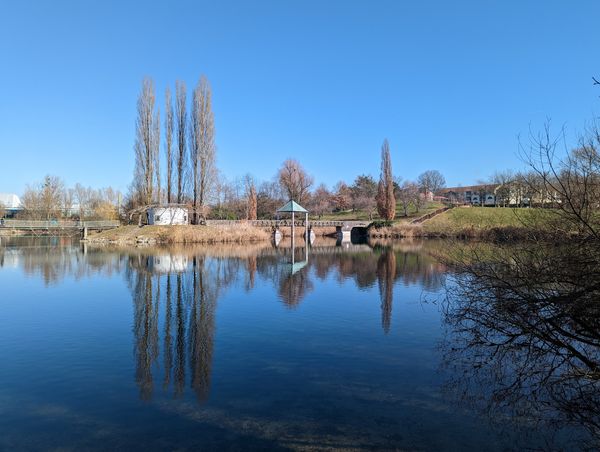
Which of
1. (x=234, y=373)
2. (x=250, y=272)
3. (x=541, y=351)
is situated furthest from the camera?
(x=250, y=272)

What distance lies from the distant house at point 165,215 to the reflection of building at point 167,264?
13.8 m

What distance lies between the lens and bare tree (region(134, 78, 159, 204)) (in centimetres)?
3775

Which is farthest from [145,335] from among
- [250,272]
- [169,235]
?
[169,235]

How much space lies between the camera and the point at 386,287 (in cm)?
1455

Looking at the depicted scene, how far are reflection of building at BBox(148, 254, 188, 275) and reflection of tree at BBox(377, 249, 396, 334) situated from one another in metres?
9.30

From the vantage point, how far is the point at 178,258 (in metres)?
23.9

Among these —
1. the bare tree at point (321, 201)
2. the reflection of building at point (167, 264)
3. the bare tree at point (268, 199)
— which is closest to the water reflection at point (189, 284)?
the reflection of building at point (167, 264)

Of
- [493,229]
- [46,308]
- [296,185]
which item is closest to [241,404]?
[493,229]

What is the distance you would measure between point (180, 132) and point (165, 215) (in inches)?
324

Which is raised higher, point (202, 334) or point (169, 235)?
point (169, 235)

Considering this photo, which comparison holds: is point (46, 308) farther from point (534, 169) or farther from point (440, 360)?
point (534, 169)

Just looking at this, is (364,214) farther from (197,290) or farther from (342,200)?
(197,290)

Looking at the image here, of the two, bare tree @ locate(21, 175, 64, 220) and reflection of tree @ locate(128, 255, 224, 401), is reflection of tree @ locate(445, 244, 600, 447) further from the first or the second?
bare tree @ locate(21, 175, 64, 220)

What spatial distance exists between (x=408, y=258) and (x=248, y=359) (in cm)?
1915
